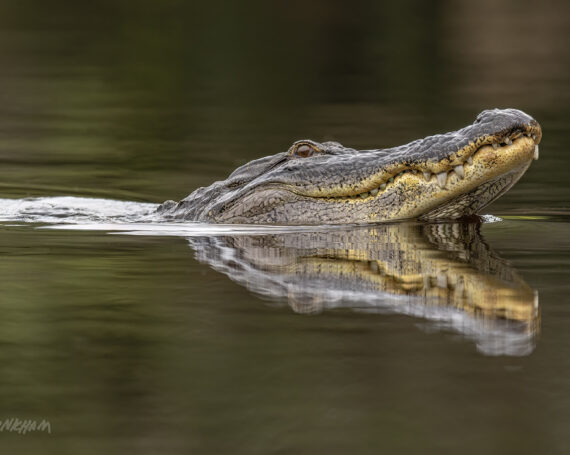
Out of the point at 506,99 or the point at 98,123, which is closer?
the point at 98,123

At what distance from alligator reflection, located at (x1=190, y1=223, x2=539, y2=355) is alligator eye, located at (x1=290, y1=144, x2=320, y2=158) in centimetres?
64

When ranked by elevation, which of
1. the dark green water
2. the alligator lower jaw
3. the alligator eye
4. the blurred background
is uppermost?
the blurred background

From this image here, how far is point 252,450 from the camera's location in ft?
11.7

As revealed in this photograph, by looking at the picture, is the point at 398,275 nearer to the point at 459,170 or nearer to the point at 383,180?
the point at 459,170

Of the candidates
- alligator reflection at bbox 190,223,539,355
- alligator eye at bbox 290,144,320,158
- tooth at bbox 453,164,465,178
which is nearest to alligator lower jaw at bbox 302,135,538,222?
tooth at bbox 453,164,465,178

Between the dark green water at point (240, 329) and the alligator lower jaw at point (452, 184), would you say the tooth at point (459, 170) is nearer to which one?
the alligator lower jaw at point (452, 184)

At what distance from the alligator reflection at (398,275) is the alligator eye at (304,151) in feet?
2.10

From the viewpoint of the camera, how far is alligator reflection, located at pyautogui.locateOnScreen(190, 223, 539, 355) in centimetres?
511

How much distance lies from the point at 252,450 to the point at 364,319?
69.5 inches

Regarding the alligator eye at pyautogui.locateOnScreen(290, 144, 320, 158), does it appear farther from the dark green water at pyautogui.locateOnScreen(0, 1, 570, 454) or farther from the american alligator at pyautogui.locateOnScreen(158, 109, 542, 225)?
the dark green water at pyautogui.locateOnScreen(0, 1, 570, 454)

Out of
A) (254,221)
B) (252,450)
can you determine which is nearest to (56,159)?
(254,221)

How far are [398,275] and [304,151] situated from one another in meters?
2.24

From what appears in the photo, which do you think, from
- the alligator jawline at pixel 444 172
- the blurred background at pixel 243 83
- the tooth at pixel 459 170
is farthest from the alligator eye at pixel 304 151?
the blurred background at pixel 243 83

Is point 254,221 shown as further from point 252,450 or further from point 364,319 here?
point 252,450
